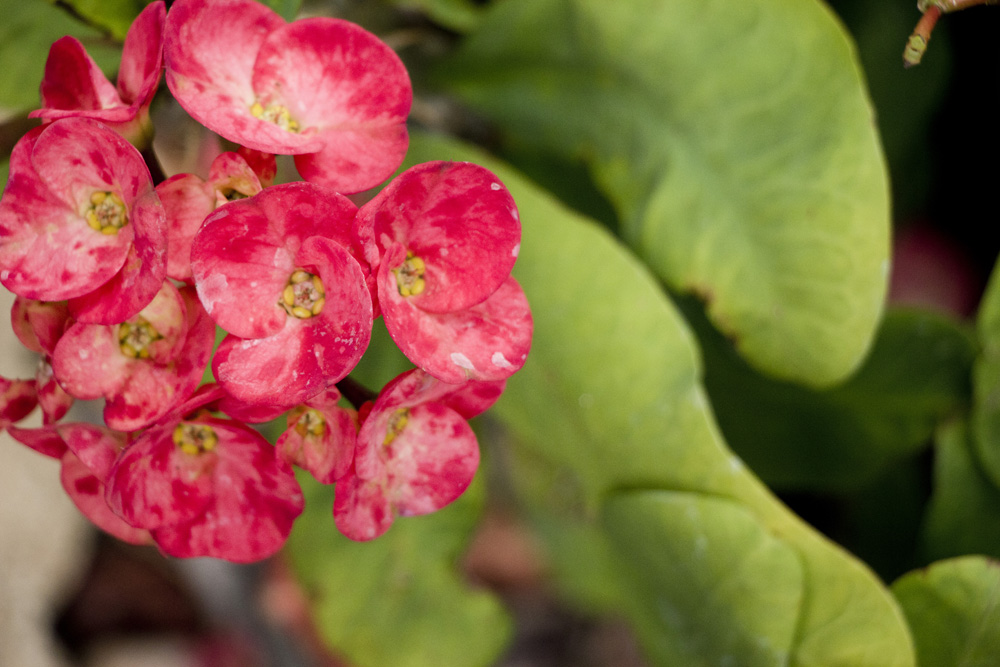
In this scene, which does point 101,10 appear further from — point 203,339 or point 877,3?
point 877,3

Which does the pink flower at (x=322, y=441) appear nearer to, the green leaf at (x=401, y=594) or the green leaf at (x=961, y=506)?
the green leaf at (x=401, y=594)

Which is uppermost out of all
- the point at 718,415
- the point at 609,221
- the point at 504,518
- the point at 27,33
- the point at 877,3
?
the point at 877,3

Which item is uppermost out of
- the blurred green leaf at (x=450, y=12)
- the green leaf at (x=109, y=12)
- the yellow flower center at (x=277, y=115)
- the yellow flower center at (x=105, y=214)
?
the yellow flower center at (x=277, y=115)

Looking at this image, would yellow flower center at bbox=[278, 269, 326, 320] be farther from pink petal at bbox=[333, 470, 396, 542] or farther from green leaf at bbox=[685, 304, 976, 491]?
green leaf at bbox=[685, 304, 976, 491]

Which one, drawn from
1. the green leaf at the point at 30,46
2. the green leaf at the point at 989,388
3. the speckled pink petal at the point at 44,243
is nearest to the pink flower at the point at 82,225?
the speckled pink petal at the point at 44,243

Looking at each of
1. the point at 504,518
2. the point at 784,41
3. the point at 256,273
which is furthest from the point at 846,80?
the point at 504,518
